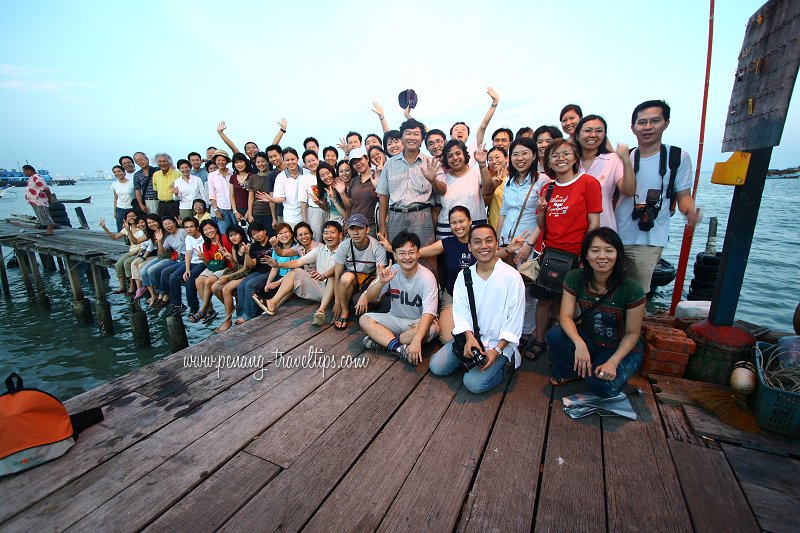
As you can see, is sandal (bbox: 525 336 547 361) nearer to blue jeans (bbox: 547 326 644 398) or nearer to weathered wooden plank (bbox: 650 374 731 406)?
blue jeans (bbox: 547 326 644 398)

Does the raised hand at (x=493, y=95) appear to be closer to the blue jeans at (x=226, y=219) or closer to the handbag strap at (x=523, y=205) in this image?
the handbag strap at (x=523, y=205)

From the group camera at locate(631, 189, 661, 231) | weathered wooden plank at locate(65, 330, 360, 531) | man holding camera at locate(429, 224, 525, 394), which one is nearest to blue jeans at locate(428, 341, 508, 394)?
man holding camera at locate(429, 224, 525, 394)

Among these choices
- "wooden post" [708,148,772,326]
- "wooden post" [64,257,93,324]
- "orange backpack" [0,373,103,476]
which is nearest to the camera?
"orange backpack" [0,373,103,476]

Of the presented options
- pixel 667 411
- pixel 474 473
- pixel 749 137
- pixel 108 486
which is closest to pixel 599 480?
pixel 474 473

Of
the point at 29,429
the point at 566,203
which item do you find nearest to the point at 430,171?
the point at 566,203

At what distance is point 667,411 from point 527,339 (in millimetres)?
1338

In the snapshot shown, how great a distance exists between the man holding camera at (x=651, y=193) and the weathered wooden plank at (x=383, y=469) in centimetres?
214

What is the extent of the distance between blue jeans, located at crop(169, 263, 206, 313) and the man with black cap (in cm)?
337

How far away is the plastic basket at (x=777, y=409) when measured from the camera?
235 centimetres

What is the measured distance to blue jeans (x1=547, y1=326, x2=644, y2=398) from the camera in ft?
9.04

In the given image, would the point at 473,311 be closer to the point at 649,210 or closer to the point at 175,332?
the point at 649,210

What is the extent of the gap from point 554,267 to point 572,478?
5.55ft

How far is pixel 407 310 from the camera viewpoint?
3.95m

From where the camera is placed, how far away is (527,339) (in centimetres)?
383
